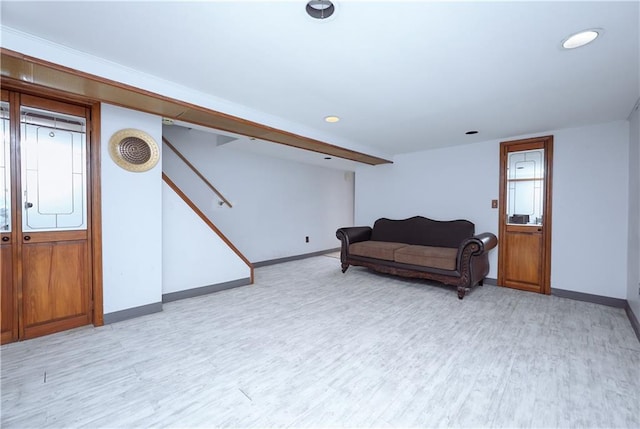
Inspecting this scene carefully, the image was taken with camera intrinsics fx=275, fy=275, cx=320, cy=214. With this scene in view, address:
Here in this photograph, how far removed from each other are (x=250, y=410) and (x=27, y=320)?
7.20 ft

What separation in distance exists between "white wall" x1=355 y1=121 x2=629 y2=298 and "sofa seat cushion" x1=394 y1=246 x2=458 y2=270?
1010mm

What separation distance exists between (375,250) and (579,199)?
2.66 metres

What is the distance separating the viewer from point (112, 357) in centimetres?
206

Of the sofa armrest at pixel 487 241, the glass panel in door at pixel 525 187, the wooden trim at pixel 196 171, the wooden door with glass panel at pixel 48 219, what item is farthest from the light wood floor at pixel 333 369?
the wooden trim at pixel 196 171

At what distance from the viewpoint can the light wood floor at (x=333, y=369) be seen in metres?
1.50

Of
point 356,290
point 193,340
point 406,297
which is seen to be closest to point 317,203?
point 356,290

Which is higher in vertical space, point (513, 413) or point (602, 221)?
point (602, 221)

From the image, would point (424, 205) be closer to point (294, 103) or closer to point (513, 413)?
point (294, 103)

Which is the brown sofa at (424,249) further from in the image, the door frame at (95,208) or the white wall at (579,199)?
the door frame at (95,208)

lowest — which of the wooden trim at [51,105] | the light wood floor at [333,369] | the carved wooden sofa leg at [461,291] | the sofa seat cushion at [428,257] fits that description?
the light wood floor at [333,369]

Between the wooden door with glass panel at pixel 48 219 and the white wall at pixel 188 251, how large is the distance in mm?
752

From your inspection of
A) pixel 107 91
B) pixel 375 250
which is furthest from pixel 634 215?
pixel 107 91

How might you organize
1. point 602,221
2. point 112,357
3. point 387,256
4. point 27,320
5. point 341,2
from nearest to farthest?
point 341,2
point 112,357
point 27,320
point 602,221
point 387,256

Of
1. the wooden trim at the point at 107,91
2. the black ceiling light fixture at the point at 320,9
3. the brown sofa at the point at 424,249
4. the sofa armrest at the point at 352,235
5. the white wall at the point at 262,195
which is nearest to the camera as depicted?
the black ceiling light fixture at the point at 320,9
